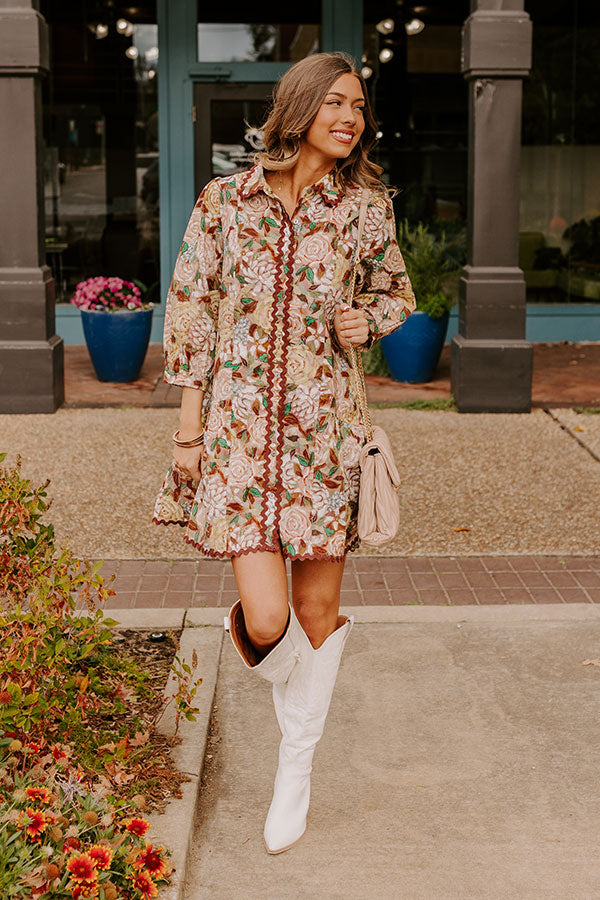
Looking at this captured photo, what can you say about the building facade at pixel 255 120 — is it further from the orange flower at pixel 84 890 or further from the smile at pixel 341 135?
the orange flower at pixel 84 890

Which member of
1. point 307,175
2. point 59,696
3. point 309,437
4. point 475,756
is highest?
point 307,175

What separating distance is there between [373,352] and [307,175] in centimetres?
694

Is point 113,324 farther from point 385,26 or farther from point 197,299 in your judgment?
point 197,299

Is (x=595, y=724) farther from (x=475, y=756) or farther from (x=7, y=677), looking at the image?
(x=7, y=677)

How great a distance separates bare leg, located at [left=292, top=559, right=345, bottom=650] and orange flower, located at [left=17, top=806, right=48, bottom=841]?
80cm

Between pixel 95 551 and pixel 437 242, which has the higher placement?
pixel 437 242

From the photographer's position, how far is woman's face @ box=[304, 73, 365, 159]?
3086mm

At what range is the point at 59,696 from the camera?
11.6 ft

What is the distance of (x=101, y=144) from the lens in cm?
1173

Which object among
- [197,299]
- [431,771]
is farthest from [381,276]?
[431,771]

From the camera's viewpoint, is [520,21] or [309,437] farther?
[520,21]

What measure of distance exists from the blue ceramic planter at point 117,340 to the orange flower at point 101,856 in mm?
7053

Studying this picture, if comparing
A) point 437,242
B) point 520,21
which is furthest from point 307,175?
point 437,242

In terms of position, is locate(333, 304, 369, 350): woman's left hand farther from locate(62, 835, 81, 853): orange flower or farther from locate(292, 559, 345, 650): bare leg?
locate(62, 835, 81, 853): orange flower
